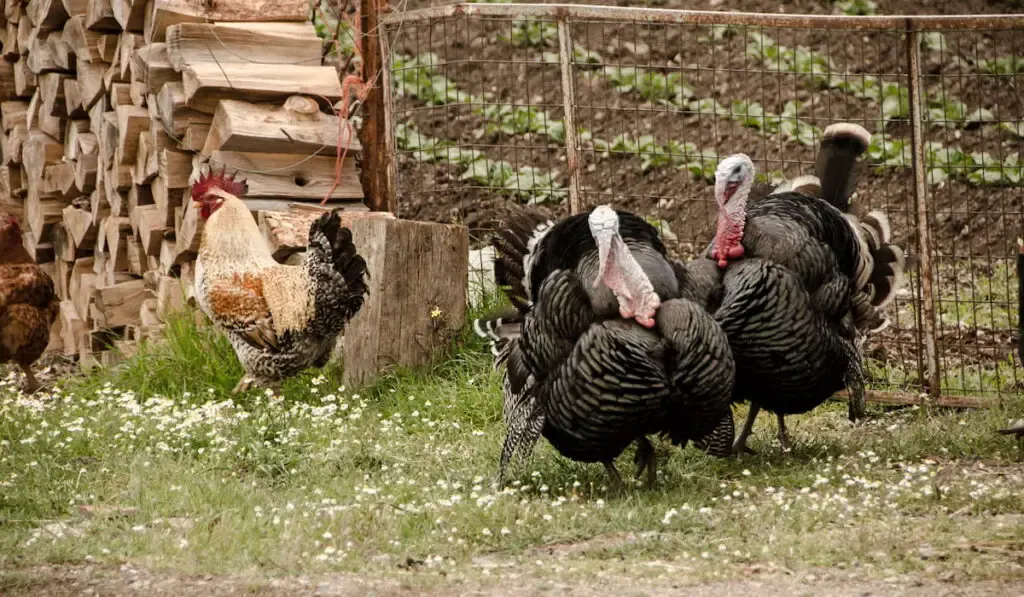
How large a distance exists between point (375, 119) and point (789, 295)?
3.22 m

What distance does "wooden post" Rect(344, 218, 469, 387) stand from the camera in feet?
22.0

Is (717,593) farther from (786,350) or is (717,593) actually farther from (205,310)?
(205,310)

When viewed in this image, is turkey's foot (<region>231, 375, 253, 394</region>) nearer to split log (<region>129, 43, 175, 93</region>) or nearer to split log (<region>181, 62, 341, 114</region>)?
split log (<region>181, 62, 341, 114</region>)

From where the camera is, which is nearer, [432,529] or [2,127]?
[432,529]

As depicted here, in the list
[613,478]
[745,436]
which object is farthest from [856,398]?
[613,478]

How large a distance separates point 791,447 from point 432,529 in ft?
7.12

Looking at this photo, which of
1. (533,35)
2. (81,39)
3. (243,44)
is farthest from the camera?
(533,35)

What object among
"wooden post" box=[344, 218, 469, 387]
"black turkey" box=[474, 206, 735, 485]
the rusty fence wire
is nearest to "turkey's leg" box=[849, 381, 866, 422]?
the rusty fence wire

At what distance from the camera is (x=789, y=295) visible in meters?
5.32

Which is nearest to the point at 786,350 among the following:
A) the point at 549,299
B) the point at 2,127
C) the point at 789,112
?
the point at 549,299

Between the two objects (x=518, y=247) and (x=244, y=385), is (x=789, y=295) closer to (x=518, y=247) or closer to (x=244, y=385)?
(x=518, y=247)

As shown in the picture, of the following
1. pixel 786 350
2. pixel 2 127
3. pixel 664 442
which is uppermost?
pixel 2 127

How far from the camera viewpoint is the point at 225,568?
3996 mm

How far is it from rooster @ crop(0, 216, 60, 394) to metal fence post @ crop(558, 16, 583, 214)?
3666 mm
